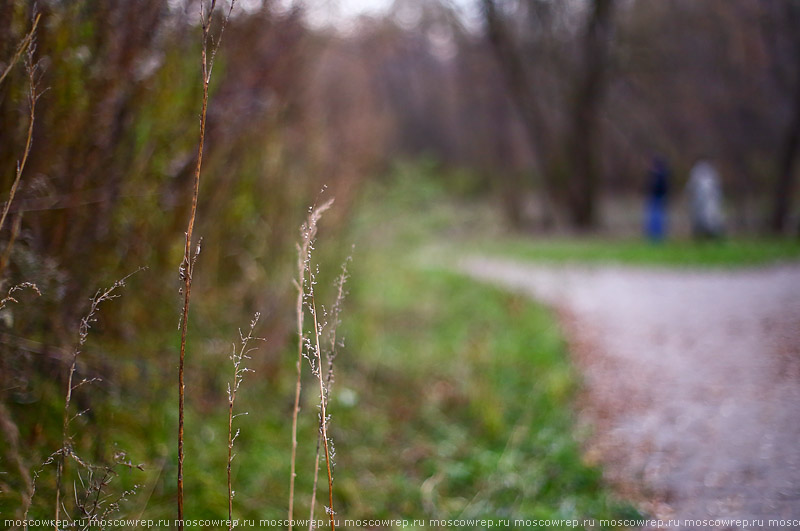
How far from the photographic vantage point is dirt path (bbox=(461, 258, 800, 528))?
8.11 feet

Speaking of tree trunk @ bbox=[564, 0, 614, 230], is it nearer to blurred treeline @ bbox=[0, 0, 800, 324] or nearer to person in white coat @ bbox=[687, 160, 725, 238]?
blurred treeline @ bbox=[0, 0, 800, 324]

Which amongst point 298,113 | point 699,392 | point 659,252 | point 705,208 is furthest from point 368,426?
point 705,208

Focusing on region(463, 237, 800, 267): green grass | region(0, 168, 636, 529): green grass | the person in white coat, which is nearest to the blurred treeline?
region(0, 168, 636, 529): green grass

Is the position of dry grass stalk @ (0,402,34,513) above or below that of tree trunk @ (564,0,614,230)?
below

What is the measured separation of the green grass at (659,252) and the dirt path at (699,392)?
4.28ft

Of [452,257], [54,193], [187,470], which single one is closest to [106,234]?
[54,193]

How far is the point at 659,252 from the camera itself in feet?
32.2

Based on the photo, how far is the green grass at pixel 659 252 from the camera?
26.8 feet

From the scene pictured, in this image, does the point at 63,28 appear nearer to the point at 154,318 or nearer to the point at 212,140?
the point at 212,140

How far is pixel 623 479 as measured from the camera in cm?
311

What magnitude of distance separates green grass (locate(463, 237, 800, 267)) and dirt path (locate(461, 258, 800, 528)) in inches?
51.3

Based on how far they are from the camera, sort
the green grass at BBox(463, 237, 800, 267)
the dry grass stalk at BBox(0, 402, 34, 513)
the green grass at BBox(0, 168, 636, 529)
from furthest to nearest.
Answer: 1. the green grass at BBox(463, 237, 800, 267)
2. the green grass at BBox(0, 168, 636, 529)
3. the dry grass stalk at BBox(0, 402, 34, 513)

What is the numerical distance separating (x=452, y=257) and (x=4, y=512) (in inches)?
426

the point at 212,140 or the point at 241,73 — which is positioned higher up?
the point at 241,73
